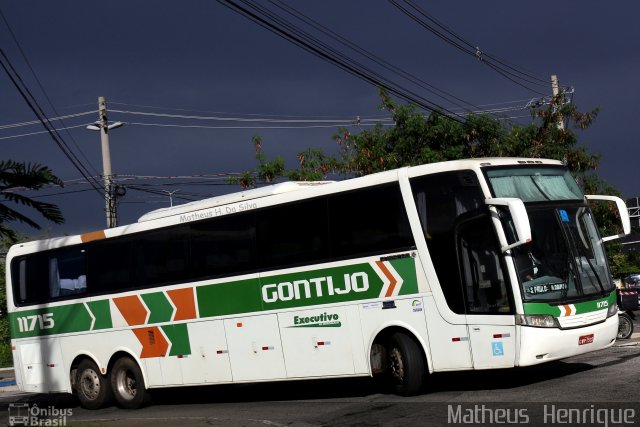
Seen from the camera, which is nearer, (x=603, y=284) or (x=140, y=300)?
(x=603, y=284)

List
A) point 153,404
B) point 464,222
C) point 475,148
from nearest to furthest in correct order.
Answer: point 464,222, point 153,404, point 475,148

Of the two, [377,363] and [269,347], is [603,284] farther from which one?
[269,347]

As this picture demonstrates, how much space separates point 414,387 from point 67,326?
8.40 m

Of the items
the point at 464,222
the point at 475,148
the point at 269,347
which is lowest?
the point at 269,347

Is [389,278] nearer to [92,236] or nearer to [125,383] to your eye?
[125,383]

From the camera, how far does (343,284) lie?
1534 centimetres

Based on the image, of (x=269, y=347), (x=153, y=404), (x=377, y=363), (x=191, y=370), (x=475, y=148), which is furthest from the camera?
(x=475, y=148)

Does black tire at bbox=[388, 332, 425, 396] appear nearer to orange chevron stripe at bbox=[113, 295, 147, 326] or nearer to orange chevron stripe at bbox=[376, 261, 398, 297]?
orange chevron stripe at bbox=[376, 261, 398, 297]

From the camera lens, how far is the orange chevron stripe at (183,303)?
1759 centimetres

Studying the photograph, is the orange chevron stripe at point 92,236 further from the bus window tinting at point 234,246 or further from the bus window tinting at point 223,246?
the bus window tinting at point 223,246

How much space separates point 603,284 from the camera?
47.9 feet

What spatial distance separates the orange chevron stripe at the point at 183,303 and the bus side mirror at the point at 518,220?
630 centimetres

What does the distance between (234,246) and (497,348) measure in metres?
5.24

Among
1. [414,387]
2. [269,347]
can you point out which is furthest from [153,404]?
[414,387]
